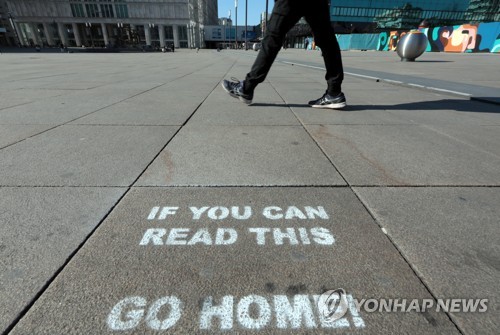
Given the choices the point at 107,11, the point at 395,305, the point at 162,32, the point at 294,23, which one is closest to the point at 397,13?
the point at 162,32

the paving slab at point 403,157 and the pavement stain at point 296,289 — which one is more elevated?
the pavement stain at point 296,289

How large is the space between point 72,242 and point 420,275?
1761 millimetres

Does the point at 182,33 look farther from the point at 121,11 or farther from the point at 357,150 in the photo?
the point at 357,150

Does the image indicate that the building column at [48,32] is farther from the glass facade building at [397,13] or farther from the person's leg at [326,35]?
the person's leg at [326,35]

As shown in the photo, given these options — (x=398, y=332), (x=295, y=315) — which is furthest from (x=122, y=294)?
(x=398, y=332)

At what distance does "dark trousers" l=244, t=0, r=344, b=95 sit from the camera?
3990 mm

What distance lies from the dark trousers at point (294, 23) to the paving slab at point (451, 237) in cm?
283

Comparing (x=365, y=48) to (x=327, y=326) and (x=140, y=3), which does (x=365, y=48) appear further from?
(x=140, y=3)

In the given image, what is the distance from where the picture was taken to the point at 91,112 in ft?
15.4

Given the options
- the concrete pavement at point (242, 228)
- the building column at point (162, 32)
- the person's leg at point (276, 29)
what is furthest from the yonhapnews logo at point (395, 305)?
the building column at point (162, 32)

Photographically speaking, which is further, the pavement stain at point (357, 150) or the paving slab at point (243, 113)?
the paving slab at point (243, 113)

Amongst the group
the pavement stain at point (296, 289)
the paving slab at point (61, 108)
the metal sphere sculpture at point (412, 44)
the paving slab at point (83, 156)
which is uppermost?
the metal sphere sculpture at point (412, 44)

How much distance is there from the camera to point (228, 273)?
1.36 metres

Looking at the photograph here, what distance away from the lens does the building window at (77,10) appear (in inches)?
3243
